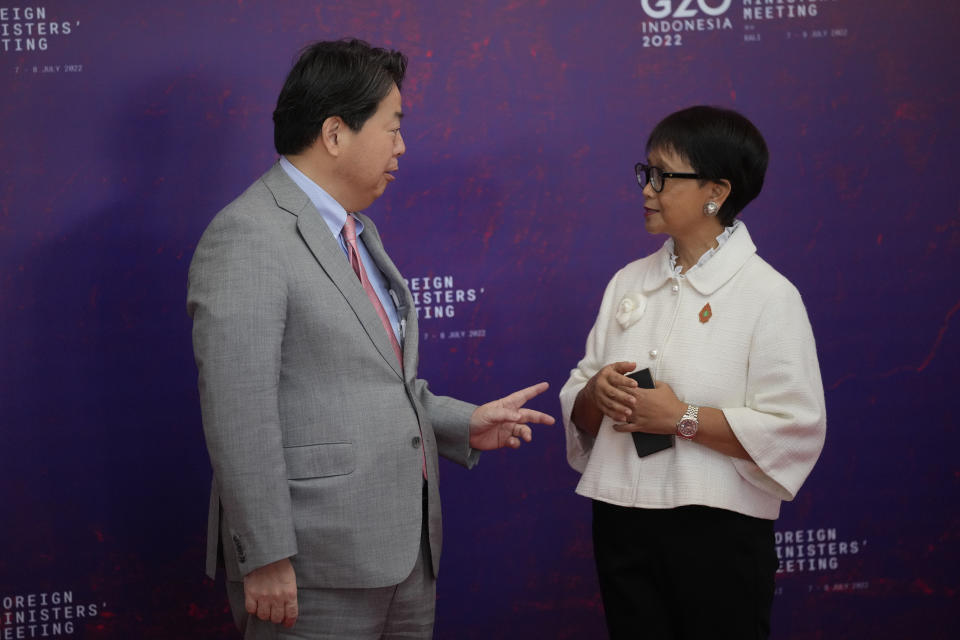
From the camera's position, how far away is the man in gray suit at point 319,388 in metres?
1.52

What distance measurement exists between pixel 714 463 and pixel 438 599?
4.04 ft

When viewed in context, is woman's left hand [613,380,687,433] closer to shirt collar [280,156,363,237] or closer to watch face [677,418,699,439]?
watch face [677,418,699,439]

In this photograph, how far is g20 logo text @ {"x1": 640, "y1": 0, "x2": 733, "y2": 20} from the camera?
270 centimetres

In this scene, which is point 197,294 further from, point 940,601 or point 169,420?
point 940,601

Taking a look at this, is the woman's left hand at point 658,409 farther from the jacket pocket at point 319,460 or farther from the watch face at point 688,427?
the jacket pocket at point 319,460

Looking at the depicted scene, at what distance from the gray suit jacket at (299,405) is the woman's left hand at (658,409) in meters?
0.43

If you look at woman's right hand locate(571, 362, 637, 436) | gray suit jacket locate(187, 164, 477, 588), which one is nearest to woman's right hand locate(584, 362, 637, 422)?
woman's right hand locate(571, 362, 637, 436)

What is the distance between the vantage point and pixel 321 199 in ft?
5.76

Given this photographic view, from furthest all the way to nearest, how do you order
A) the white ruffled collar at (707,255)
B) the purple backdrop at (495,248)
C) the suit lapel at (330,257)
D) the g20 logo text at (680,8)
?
the g20 logo text at (680,8) < the purple backdrop at (495,248) < the white ruffled collar at (707,255) < the suit lapel at (330,257)

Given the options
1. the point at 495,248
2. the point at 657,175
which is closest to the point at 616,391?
the point at 657,175

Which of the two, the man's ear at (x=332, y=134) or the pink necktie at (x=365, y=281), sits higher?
the man's ear at (x=332, y=134)

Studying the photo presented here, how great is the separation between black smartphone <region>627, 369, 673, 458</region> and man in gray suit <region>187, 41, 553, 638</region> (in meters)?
0.19

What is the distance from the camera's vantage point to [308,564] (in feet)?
5.40

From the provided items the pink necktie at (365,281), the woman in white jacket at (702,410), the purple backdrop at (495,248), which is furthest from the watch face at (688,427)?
the purple backdrop at (495,248)
